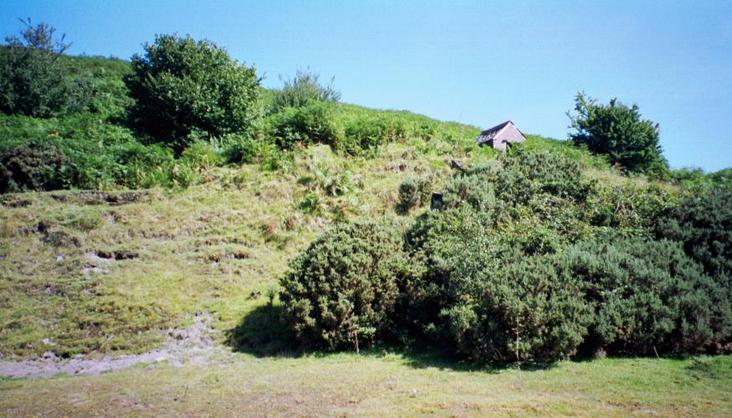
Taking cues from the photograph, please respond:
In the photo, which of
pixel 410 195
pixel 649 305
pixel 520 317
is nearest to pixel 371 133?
pixel 410 195

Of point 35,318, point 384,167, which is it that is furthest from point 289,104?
point 35,318

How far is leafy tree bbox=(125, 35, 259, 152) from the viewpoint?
52.1ft

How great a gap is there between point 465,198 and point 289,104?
11253 millimetres

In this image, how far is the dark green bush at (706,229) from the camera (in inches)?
328

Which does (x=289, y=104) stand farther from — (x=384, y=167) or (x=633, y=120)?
(x=633, y=120)

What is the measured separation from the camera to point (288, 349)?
8234 millimetres

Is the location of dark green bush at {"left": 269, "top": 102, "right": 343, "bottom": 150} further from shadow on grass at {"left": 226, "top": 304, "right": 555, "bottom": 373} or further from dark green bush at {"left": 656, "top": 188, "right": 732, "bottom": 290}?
dark green bush at {"left": 656, "top": 188, "right": 732, "bottom": 290}

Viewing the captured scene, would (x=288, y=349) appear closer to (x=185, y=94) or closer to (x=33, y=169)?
(x=33, y=169)

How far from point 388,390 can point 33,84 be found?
19.7 metres

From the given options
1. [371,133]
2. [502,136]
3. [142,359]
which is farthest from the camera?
[502,136]

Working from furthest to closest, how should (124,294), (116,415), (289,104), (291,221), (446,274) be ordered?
(289,104) < (291,221) < (124,294) < (446,274) < (116,415)

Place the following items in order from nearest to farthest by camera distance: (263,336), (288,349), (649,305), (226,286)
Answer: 1. (649,305)
2. (288,349)
3. (263,336)
4. (226,286)

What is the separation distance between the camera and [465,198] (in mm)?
11359

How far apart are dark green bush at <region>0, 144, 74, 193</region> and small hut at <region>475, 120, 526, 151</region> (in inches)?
640
